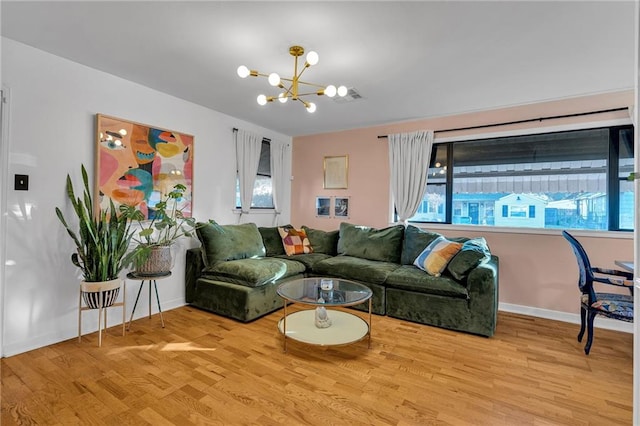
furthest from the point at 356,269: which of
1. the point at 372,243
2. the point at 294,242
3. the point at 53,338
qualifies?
the point at 53,338

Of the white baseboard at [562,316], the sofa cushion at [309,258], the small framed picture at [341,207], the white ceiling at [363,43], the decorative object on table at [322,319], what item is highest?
the white ceiling at [363,43]

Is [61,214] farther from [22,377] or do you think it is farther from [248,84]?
[248,84]

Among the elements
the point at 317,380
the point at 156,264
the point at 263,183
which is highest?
the point at 263,183

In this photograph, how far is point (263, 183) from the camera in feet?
16.5

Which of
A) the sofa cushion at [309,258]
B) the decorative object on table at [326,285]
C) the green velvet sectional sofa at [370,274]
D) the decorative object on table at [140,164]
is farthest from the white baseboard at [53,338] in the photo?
the decorative object on table at [326,285]

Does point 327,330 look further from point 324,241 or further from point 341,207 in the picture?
point 341,207

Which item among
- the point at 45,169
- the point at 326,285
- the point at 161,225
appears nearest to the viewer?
the point at 45,169

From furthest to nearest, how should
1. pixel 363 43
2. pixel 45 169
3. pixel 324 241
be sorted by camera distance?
pixel 324 241 < pixel 45 169 < pixel 363 43

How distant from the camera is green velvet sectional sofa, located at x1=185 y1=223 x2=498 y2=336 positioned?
3.07 m

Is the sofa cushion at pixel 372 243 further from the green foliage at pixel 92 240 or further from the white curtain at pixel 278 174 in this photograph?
the green foliage at pixel 92 240

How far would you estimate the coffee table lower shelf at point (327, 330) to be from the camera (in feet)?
8.16

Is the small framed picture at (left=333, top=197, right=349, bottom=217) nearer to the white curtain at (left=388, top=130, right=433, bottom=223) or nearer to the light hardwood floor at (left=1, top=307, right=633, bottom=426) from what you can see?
the white curtain at (left=388, top=130, right=433, bottom=223)

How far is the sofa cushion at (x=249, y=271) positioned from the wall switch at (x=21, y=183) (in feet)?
5.75

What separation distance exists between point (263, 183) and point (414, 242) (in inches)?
99.2
